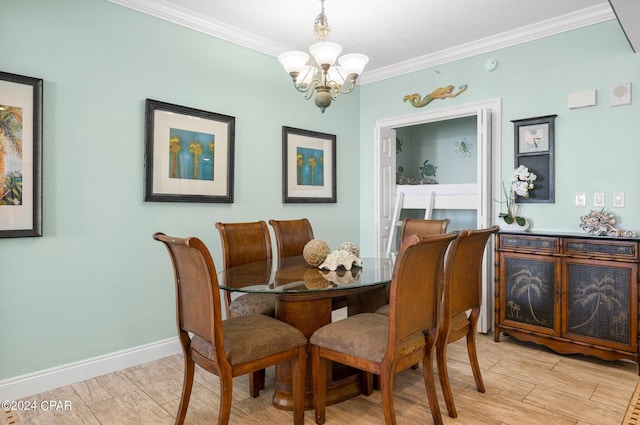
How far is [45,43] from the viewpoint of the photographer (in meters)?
2.57

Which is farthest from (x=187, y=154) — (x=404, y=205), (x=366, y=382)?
(x=404, y=205)

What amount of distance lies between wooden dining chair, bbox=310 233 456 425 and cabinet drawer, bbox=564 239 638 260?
1601 mm

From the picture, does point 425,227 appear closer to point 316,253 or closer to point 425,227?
point 425,227

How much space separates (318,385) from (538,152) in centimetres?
276

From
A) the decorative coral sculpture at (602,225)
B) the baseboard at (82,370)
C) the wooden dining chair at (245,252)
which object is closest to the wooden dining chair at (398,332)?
the wooden dining chair at (245,252)

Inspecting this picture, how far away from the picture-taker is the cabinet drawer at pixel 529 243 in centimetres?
314

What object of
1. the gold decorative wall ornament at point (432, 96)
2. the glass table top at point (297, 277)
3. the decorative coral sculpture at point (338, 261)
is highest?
the gold decorative wall ornament at point (432, 96)

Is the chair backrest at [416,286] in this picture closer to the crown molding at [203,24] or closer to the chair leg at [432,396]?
the chair leg at [432,396]

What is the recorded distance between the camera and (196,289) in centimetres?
189

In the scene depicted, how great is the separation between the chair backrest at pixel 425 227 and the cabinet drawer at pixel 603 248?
35.9 inches

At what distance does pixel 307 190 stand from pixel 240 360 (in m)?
2.60

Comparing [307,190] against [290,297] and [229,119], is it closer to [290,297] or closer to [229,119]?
[229,119]

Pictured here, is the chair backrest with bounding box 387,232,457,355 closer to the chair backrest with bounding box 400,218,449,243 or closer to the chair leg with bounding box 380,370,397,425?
the chair leg with bounding box 380,370,397,425

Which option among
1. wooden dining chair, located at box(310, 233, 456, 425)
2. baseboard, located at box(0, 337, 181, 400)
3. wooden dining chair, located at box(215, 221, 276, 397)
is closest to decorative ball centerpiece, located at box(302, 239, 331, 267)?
wooden dining chair, located at box(215, 221, 276, 397)
